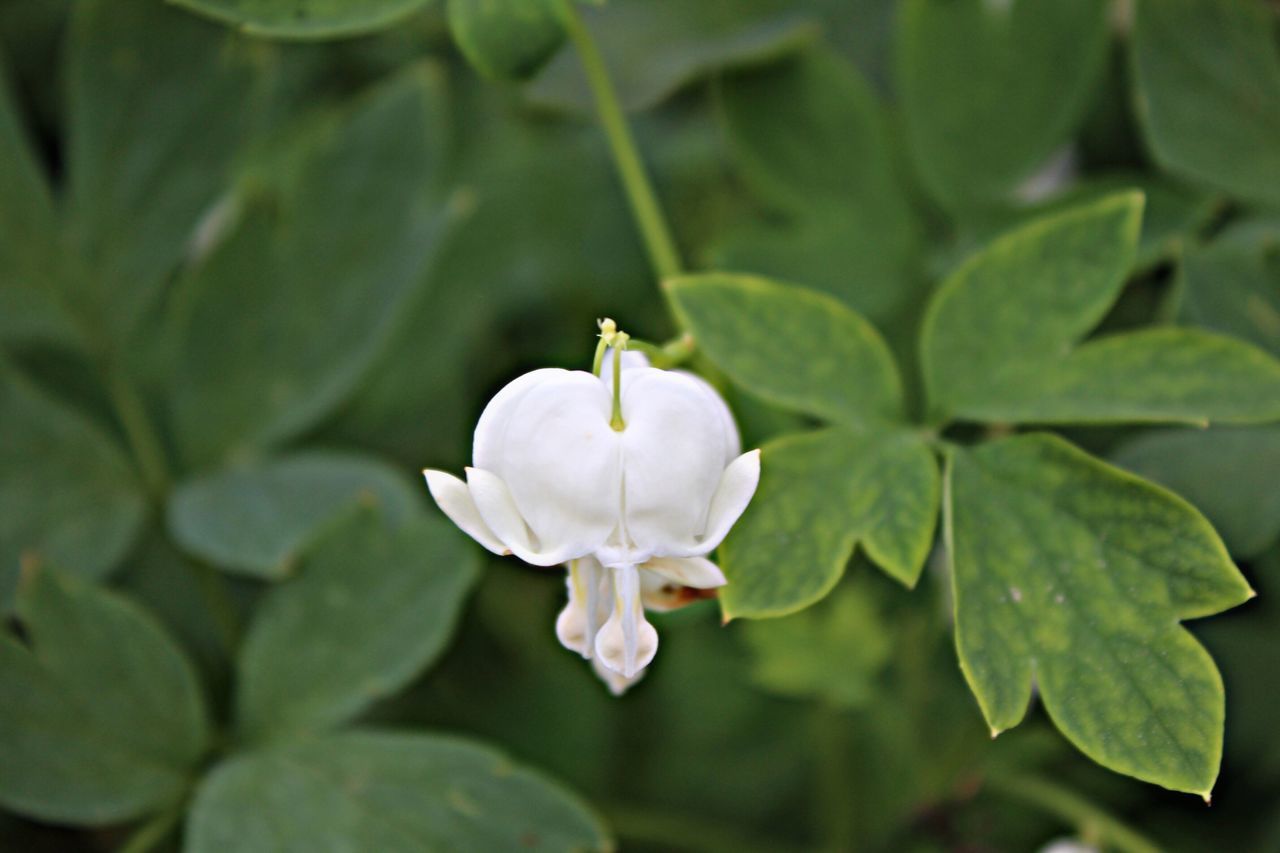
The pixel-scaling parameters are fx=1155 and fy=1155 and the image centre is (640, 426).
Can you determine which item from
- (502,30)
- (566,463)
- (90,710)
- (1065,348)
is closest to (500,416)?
(566,463)

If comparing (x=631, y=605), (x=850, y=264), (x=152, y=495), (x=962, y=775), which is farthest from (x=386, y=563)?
(x=962, y=775)

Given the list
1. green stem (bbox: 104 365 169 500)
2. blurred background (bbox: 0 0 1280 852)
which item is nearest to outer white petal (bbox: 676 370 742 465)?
blurred background (bbox: 0 0 1280 852)

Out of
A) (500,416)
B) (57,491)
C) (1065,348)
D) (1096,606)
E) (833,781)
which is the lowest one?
(833,781)

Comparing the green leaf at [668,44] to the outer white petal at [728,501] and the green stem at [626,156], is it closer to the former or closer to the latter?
the green stem at [626,156]

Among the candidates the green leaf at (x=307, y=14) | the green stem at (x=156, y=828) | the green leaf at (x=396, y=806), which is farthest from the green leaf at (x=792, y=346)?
the green stem at (x=156, y=828)

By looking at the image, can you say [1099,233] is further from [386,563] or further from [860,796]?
[860,796]

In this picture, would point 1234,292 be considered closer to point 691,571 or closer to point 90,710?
point 691,571

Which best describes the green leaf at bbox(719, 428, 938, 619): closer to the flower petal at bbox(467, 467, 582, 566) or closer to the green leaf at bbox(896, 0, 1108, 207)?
the flower petal at bbox(467, 467, 582, 566)
